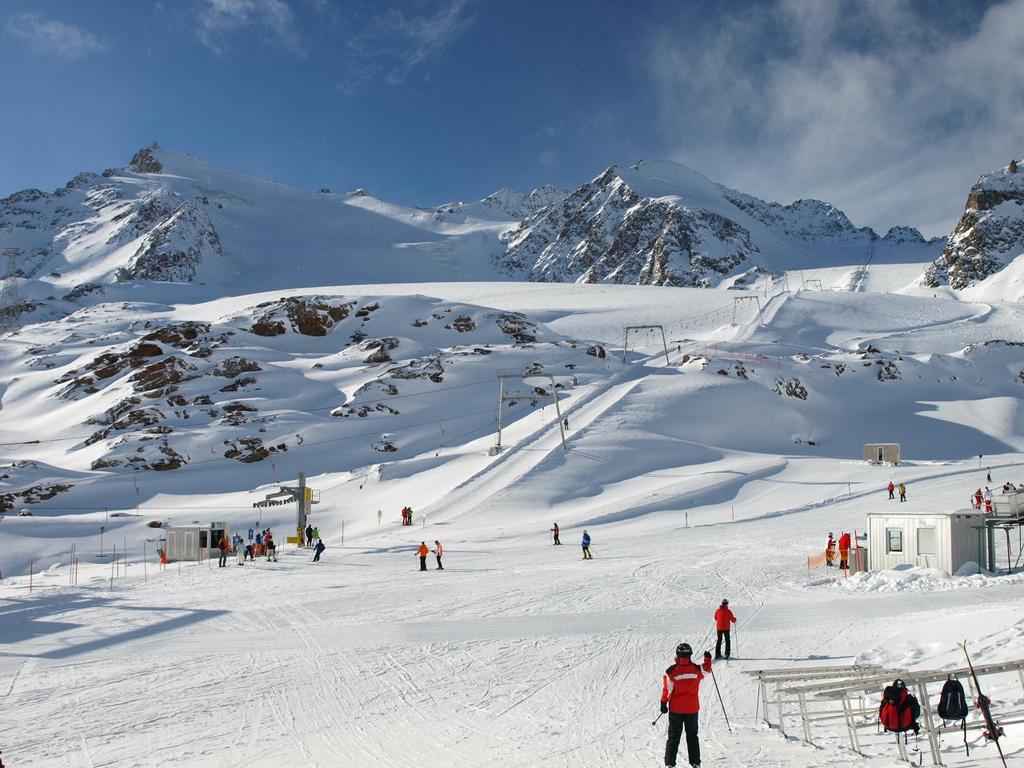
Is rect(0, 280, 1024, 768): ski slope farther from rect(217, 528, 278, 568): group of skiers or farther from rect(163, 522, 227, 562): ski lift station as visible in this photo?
rect(163, 522, 227, 562): ski lift station

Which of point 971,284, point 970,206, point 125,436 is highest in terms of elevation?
point 970,206

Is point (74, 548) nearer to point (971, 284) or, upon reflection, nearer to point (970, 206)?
point (971, 284)

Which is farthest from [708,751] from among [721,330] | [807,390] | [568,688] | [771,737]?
[721,330]

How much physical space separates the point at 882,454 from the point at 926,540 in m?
25.5

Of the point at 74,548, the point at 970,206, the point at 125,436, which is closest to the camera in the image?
the point at 74,548

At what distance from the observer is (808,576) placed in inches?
920

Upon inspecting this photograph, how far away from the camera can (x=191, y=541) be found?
3481cm

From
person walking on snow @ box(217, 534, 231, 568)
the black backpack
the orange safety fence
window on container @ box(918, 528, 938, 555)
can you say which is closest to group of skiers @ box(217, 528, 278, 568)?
person walking on snow @ box(217, 534, 231, 568)

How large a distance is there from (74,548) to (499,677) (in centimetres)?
3305

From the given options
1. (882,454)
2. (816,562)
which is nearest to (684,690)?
(816,562)

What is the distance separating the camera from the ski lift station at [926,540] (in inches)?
881

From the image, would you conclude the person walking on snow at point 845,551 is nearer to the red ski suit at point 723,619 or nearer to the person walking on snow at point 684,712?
the red ski suit at point 723,619

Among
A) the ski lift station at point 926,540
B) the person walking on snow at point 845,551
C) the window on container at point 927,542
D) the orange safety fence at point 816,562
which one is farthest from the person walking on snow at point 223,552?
the window on container at point 927,542

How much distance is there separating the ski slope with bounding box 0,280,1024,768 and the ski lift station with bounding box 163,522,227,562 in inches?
74.1
